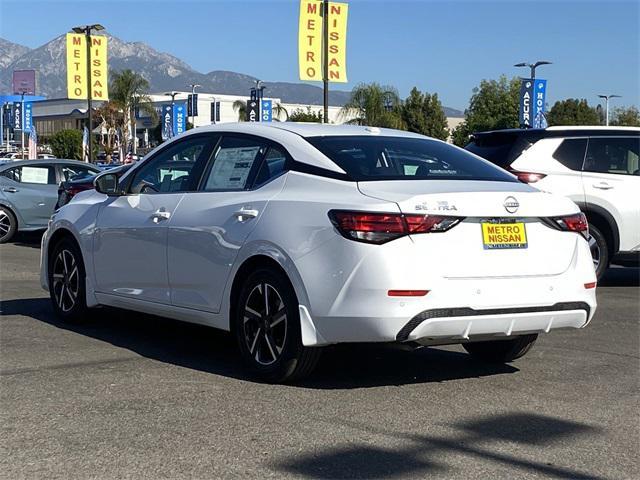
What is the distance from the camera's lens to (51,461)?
437cm

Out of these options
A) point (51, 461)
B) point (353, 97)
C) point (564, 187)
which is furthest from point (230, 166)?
point (353, 97)

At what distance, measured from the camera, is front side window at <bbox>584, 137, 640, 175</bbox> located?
10992mm

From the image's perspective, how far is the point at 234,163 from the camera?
255 inches

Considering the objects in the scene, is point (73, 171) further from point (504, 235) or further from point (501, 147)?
point (504, 235)

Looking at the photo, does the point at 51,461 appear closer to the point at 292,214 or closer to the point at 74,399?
the point at 74,399

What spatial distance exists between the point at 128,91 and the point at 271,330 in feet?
247

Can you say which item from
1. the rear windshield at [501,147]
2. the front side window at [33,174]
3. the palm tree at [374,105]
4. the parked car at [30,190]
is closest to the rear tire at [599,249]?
the rear windshield at [501,147]

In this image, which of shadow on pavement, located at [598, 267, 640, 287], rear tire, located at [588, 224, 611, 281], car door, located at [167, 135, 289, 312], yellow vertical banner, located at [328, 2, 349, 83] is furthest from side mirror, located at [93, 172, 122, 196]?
yellow vertical banner, located at [328, 2, 349, 83]

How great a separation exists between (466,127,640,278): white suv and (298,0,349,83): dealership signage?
13414mm

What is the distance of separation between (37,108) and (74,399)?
465ft

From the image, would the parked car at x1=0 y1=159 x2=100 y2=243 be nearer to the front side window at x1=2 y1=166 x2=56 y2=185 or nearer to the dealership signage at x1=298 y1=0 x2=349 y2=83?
the front side window at x1=2 y1=166 x2=56 y2=185

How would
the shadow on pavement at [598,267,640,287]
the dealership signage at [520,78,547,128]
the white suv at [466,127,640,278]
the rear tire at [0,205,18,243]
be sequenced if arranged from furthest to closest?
the dealership signage at [520,78,547,128] < the rear tire at [0,205,18,243] < the shadow on pavement at [598,267,640,287] < the white suv at [466,127,640,278]

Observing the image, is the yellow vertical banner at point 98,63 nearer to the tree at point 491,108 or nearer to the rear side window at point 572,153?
the rear side window at point 572,153

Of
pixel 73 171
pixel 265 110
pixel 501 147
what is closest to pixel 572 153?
pixel 501 147
